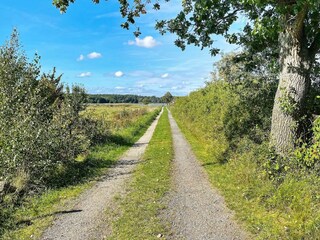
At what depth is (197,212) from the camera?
8477 millimetres

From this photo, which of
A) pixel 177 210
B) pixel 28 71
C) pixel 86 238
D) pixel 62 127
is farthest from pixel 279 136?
pixel 28 71

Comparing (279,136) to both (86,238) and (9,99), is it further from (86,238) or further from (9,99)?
(9,99)

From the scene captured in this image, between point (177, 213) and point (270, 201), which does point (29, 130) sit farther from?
point (270, 201)

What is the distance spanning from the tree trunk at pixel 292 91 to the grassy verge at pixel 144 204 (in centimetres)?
400

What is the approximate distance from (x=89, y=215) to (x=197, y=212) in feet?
9.00

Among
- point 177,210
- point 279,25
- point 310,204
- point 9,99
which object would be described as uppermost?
point 279,25

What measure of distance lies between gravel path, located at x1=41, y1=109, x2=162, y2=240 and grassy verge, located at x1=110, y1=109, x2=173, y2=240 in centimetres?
41

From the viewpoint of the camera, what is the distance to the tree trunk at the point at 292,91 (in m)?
9.97

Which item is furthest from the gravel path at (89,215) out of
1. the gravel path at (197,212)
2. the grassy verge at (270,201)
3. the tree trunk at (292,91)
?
the tree trunk at (292,91)

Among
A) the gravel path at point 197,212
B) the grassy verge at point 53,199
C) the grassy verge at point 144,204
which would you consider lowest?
the gravel path at point 197,212

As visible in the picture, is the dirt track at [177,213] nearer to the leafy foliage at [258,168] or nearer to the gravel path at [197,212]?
the gravel path at [197,212]

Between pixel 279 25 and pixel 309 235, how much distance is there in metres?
5.36

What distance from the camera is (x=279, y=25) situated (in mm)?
8820

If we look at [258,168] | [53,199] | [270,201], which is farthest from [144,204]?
[258,168]
